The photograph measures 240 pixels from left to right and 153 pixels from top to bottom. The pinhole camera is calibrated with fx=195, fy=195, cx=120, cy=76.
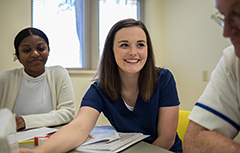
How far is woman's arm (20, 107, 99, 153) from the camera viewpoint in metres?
0.74

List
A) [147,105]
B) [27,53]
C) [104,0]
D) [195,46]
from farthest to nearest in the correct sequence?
[104,0] → [195,46] → [27,53] → [147,105]

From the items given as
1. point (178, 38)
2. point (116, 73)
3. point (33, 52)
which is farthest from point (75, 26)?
point (116, 73)

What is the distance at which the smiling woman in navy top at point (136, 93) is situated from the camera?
1.10 m

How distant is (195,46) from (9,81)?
6.46ft

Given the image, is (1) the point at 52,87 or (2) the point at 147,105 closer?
(2) the point at 147,105

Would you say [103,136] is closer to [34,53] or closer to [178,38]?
[34,53]

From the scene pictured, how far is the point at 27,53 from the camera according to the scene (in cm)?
144

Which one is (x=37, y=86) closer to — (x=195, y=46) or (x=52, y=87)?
(x=52, y=87)

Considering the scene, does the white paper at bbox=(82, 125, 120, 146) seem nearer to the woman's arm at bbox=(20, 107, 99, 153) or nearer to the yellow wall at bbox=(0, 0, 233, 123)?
the woman's arm at bbox=(20, 107, 99, 153)

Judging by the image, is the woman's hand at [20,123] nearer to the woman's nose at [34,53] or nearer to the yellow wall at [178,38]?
the woman's nose at [34,53]

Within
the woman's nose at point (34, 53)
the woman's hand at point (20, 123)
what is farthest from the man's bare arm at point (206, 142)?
the woman's nose at point (34, 53)

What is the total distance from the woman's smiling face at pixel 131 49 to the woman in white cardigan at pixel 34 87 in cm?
59

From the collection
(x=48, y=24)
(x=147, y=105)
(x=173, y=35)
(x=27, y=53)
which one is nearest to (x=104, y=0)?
(x=48, y=24)

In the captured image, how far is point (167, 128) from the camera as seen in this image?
1089mm
